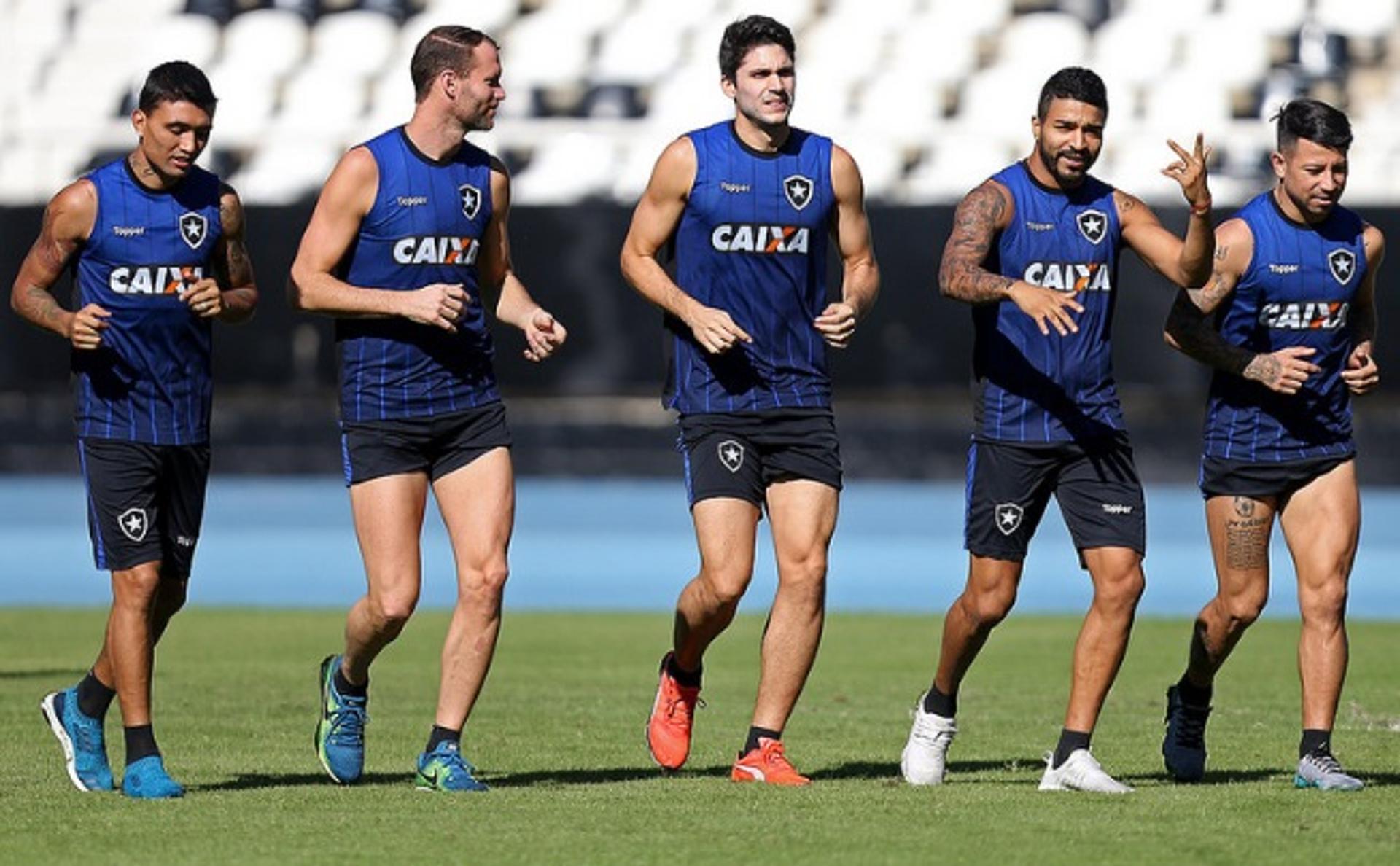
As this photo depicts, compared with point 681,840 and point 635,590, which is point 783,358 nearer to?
point 681,840

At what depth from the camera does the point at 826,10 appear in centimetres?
2739

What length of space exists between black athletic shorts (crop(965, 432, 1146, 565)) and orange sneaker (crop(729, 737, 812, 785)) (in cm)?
87

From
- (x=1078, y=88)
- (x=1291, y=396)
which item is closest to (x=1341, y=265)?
(x=1291, y=396)

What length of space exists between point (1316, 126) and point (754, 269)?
1.79 metres

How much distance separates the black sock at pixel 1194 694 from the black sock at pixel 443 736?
2331 millimetres

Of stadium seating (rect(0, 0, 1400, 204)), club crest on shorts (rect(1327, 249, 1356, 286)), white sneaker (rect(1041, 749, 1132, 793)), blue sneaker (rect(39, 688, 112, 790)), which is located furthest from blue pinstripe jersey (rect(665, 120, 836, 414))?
stadium seating (rect(0, 0, 1400, 204))

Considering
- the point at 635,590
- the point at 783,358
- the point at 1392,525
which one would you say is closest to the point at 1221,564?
the point at 783,358

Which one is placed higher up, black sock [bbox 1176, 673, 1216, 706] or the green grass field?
black sock [bbox 1176, 673, 1216, 706]

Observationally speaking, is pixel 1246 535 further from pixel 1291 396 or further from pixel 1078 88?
pixel 1078 88

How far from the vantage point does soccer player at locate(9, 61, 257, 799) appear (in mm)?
7824

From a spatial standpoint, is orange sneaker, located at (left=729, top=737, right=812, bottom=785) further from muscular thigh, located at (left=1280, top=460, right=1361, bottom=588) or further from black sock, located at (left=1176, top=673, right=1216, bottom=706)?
muscular thigh, located at (left=1280, top=460, right=1361, bottom=588)

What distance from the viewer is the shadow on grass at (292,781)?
26.4ft

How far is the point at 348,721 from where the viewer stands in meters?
8.14

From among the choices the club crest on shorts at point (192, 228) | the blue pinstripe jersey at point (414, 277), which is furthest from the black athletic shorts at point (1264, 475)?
the club crest on shorts at point (192, 228)
